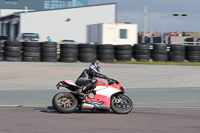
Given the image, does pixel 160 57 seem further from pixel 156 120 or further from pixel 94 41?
pixel 156 120

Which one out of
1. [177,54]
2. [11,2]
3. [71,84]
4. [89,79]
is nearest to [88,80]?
[89,79]

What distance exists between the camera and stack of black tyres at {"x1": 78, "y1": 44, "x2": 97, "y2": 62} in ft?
80.6

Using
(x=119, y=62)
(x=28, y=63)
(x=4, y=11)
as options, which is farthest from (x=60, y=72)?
(x=4, y=11)

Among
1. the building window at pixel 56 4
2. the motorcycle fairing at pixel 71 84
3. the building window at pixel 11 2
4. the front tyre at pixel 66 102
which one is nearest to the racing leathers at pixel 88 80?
the motorcycle fairing at pixel 71 84

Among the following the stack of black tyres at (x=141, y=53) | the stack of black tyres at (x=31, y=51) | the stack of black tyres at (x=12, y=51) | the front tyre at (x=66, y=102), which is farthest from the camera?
the stack of black tyres at (x=141, y=53)

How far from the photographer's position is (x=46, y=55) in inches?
966

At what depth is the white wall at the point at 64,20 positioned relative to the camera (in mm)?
48375

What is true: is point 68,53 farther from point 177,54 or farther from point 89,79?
point 89,79

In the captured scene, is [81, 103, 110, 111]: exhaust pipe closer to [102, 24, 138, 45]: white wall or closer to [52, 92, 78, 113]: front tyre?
[52, 92, 78, 113]: front tyre

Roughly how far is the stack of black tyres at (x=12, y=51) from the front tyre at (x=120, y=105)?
1572 cm

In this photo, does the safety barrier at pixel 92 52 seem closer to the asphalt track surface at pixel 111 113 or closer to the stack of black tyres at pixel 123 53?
the stack of black tyres at pixel 123 53

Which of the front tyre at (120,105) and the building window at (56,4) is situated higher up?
the building window at (56,4)

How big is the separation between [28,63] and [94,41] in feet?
38.2

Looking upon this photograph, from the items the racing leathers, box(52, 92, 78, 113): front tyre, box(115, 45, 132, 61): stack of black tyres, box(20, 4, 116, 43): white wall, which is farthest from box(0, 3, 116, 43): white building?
box(52, 92, 78, 113): front tyre
